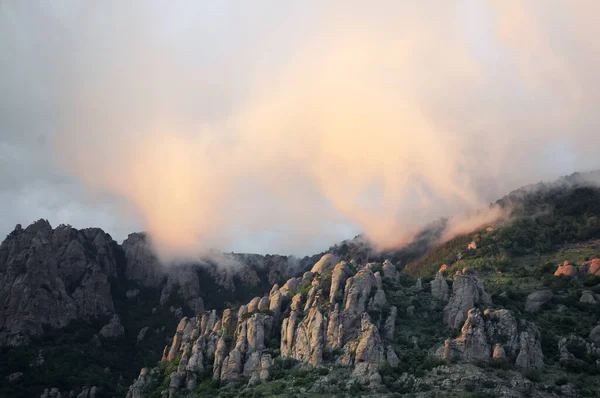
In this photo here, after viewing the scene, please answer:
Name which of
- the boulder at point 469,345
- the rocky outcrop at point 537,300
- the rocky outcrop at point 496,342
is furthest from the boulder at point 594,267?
the boulder at point 469,345

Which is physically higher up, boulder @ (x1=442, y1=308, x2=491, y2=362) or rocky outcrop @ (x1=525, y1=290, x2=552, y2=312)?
rocky outcrop @ (x1=525, y1=290, x2=552, y2=312)

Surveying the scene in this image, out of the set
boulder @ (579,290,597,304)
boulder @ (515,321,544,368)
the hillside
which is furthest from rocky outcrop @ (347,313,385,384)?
boulder @ (579,290,597,304)

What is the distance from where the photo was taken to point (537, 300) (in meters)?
142

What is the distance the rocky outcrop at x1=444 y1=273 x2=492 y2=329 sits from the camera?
126094 mm

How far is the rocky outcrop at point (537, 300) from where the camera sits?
457 ft

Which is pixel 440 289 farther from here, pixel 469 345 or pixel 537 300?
pixel 469 345

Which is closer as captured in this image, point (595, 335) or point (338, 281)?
point (595, 335)

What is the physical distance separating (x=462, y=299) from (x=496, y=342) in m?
18.1

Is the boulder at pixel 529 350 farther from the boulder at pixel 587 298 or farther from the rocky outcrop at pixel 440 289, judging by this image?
the boulder at pixel 587 298

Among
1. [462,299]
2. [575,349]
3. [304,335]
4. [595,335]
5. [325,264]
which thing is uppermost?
[325,264]

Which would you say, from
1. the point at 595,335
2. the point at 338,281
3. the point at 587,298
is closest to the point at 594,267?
the point at 587,298

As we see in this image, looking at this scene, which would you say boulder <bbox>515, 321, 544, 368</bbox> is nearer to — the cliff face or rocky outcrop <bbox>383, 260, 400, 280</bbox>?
the cliff face

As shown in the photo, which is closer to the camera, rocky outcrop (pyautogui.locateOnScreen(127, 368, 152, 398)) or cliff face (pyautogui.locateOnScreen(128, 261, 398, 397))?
cliff face (pyautogui.locateOnScreen(128, 261, 398, 397))

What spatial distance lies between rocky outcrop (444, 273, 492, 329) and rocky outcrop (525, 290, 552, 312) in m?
12.1
